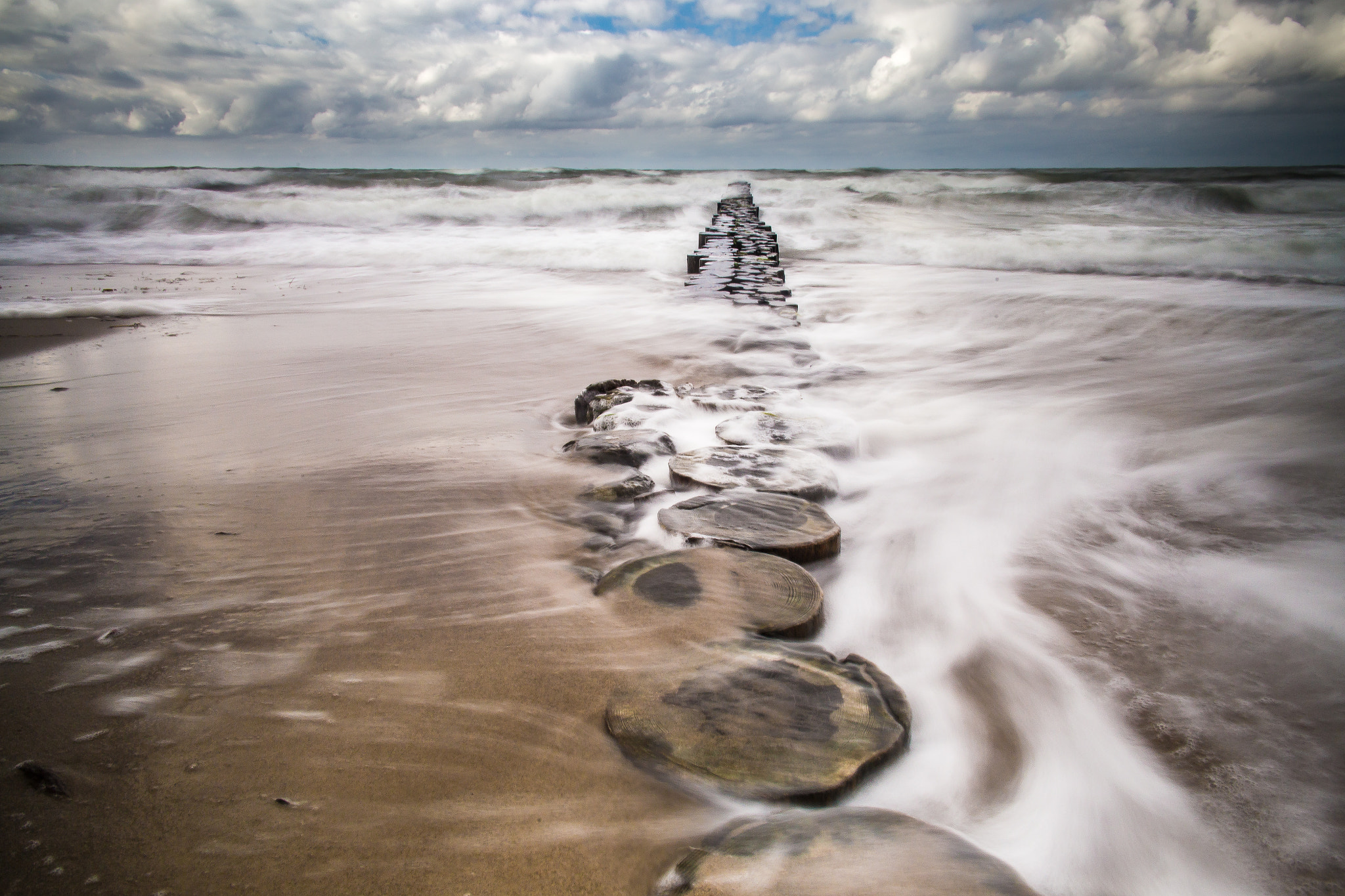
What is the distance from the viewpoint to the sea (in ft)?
3.81

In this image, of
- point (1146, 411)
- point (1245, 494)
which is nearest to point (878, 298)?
point (1146, 411)

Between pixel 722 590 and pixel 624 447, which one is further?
pixel 624 447

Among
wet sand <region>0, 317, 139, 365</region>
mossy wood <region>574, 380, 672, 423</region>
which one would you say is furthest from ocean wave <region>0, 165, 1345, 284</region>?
mossy wood <region>574, 380, 672, 423</region>

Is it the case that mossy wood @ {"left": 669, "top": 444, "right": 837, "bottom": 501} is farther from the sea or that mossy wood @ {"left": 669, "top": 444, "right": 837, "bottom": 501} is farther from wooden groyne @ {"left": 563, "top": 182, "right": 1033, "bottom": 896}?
the sea

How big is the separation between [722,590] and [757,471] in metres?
0.71

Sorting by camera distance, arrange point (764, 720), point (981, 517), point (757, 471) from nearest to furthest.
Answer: point (764, 720), point (757, 471), point (981, 517)

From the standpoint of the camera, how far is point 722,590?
152 centimetres

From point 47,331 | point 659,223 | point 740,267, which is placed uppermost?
point 659,223

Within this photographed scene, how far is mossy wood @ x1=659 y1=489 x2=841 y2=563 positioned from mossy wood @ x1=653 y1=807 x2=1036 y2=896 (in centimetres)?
81

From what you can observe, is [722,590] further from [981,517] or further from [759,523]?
[981,517]

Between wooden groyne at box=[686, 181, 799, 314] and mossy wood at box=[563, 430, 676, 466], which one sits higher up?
wooden groyne at box=[686, 181, 799, 314]

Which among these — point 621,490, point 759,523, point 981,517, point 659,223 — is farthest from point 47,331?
point 659,223

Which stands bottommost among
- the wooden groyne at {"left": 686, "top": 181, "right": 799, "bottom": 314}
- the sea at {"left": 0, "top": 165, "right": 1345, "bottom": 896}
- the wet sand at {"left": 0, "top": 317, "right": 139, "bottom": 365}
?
the sea at {"left": 0, "top": 165, "right": 1345, "bottom": 896}

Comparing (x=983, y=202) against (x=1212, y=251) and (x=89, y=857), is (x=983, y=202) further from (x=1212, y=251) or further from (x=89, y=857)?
(x=89, y=857)
